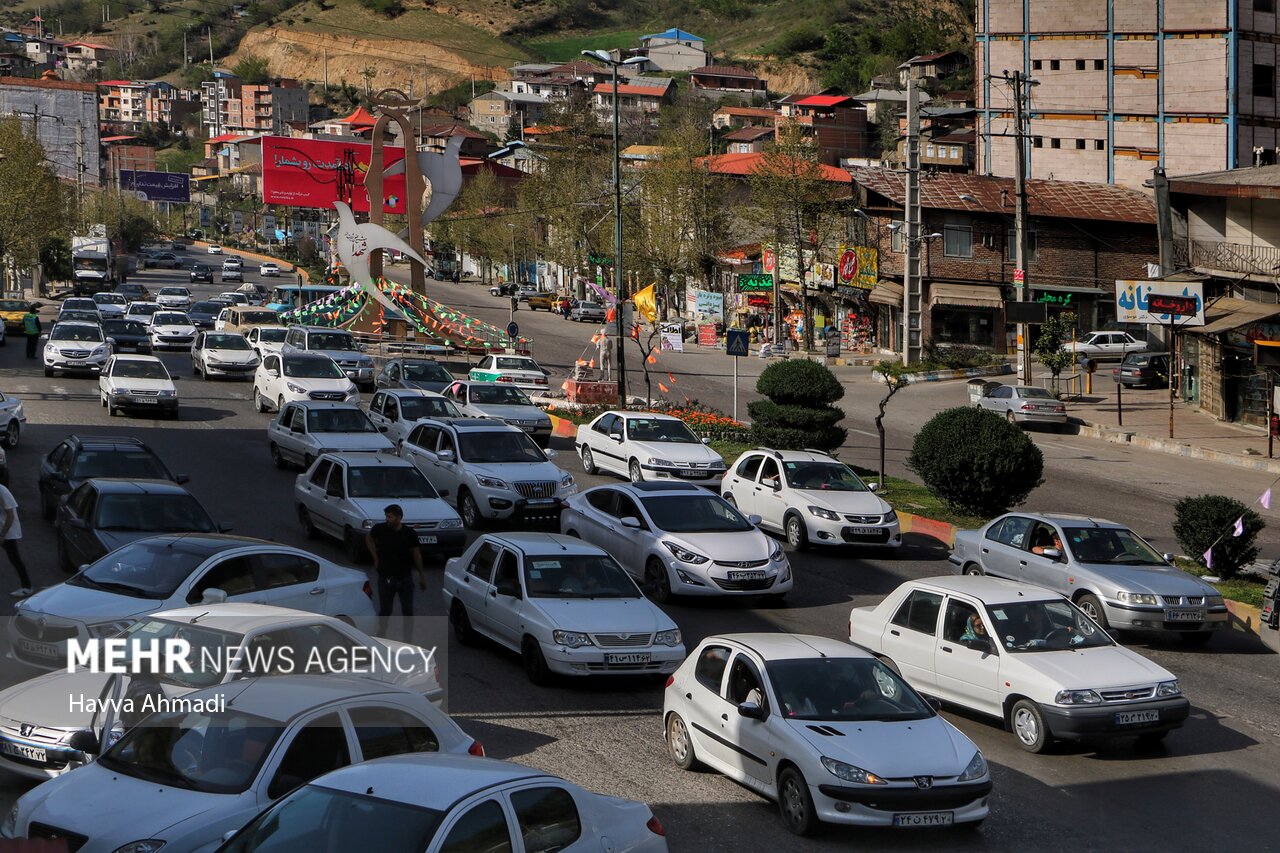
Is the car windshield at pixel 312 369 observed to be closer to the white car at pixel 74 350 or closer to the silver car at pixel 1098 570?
the white car at pixel 74 350

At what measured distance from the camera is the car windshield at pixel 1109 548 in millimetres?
17938

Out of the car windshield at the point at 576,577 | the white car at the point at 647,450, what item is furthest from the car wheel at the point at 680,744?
the white car at the point at 647,450

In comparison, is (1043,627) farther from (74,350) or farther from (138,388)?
(74,350)

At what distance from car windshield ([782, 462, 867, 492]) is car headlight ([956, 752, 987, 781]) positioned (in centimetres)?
1185

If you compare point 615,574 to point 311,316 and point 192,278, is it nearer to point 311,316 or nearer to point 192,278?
point 311,316

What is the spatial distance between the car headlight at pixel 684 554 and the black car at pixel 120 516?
5.57 meters

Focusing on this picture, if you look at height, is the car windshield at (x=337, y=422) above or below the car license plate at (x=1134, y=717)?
above

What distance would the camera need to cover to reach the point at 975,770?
34.2 ft

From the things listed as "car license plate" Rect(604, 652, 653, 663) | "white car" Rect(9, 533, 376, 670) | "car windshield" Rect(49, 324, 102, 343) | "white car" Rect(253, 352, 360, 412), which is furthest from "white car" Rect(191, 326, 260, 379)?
"car license plate" Rect(604, 652, 653, 663)

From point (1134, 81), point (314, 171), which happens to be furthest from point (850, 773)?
point (1134, 81)

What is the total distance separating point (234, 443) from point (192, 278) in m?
85.8

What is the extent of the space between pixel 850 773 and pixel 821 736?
422mm

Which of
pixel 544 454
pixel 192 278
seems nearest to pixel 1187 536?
pixel 544 454

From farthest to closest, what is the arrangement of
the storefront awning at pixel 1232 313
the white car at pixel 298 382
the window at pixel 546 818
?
1. the storefront awning at pixel 1232 313
2. the white car at pixel 298 382
3. the window at pixel 546 818
